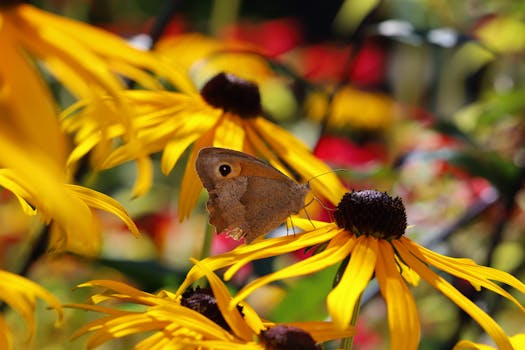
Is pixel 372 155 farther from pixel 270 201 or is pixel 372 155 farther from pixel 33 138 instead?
pixel 33 138

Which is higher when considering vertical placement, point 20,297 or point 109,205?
point 109,205

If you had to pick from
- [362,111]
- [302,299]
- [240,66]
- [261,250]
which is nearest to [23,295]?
[261,250]

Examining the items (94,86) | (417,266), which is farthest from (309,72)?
(94,86)

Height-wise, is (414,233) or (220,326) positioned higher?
(414,233)

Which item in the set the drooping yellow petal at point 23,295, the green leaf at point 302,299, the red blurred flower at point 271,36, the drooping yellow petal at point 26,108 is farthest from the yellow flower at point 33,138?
the red blurred flower at point 271,36

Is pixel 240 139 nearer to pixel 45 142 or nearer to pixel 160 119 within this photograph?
pixel 160 119

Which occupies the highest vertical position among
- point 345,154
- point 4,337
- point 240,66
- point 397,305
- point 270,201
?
point 240,66
